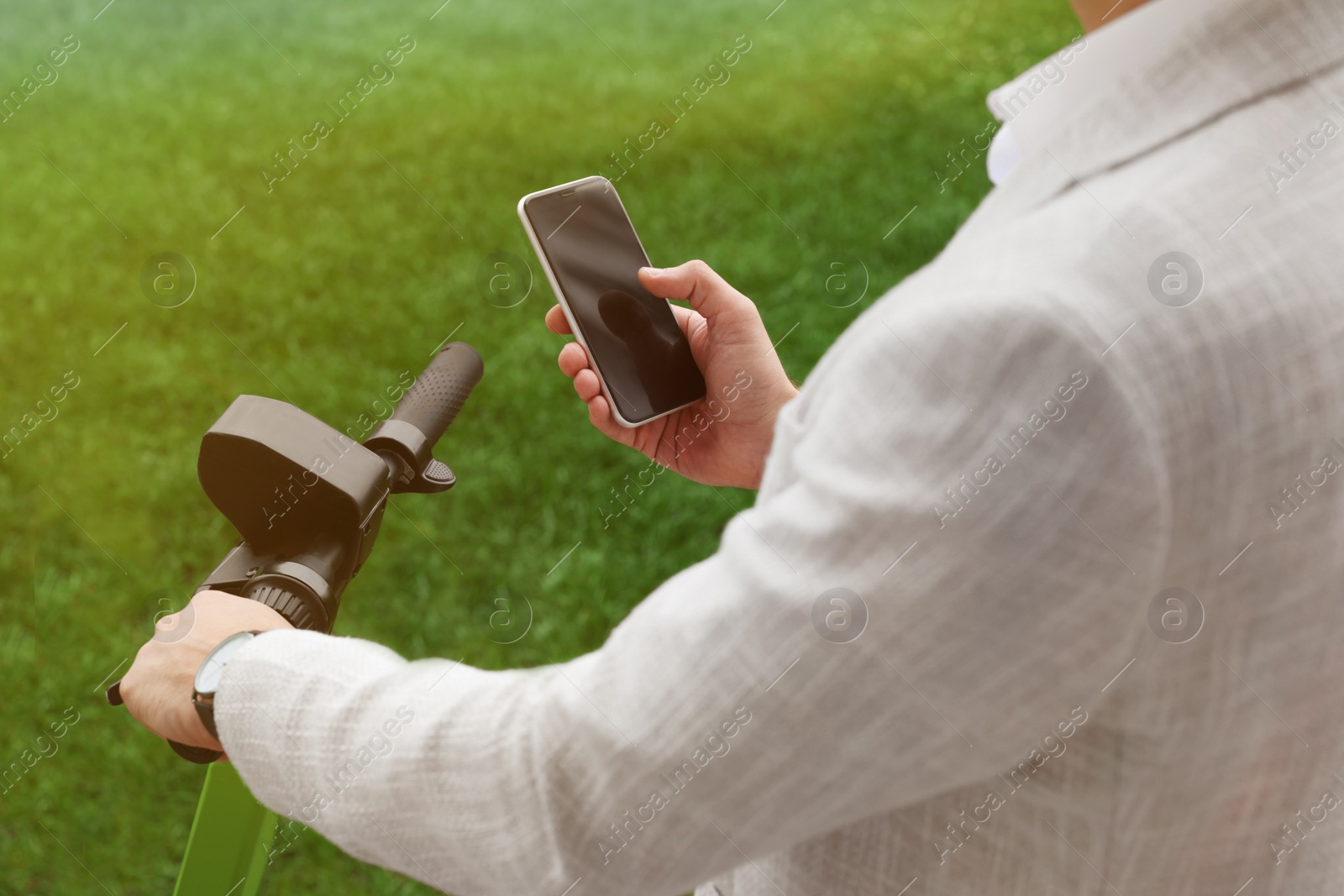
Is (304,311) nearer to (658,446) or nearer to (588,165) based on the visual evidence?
(588,165)

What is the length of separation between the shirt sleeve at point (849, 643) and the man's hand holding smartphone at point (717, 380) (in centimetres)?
71

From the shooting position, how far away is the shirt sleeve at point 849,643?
50cm

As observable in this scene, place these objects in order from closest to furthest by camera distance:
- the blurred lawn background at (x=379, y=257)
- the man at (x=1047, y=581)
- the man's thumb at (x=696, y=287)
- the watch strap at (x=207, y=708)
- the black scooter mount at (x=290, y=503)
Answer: the man at (x=1047, y=581) < the watch strap at (x=207, y=708) < the black scooter mount at (x=290, y=503) < the man's thumb at (x=696, y=287) < the blurred lawn background at (x=379, y=257)

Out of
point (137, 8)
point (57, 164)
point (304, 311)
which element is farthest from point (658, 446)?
point (137, 8)

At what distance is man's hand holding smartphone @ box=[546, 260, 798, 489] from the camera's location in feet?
4.32

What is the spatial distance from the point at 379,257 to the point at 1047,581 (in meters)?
3.10

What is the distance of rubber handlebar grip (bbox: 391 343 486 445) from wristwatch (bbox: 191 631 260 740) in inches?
13.0

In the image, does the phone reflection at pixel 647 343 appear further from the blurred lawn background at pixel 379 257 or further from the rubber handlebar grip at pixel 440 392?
the blurred lawn background at pixel 379 257

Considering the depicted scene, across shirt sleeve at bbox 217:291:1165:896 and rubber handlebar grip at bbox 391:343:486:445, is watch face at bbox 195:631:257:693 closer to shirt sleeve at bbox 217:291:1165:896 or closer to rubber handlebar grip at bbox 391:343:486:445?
shirt sleeve at bbox 217:291:1165:896

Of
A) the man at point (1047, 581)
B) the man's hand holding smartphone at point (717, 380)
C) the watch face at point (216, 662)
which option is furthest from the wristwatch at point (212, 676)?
the man's hand holding smartphone at point (717, 380)

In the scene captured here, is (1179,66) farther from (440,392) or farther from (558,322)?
(558,322)

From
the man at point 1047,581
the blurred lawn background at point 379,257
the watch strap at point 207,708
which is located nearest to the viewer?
the man at point 1047,581

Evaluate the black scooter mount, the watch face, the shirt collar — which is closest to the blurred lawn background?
the black scooter mount

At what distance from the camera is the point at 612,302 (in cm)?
132
